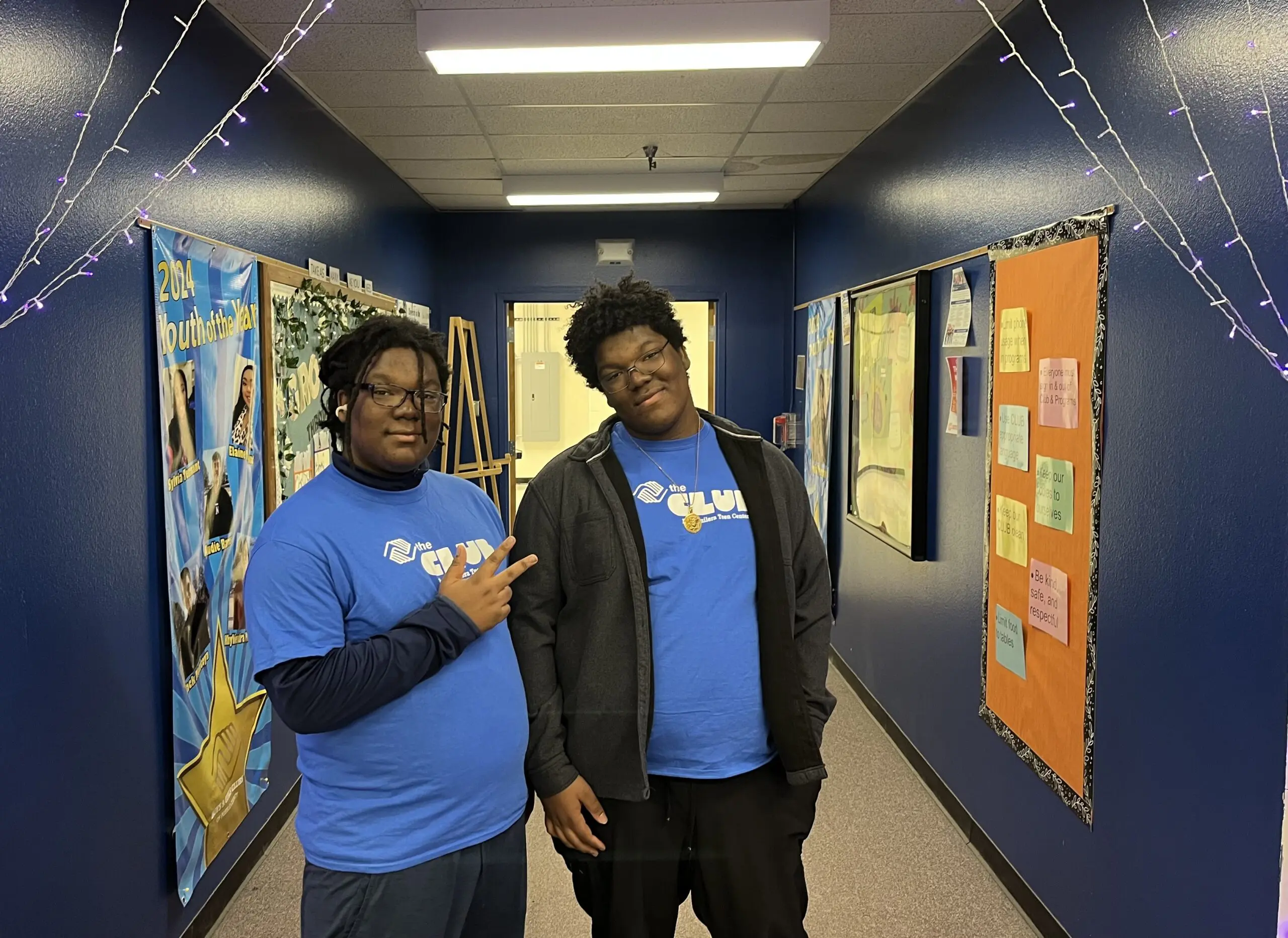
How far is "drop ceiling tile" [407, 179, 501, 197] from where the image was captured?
15.8ft

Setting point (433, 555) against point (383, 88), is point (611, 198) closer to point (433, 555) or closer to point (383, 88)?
point (383, 88)

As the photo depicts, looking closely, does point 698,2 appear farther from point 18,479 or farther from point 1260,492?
point 18,479

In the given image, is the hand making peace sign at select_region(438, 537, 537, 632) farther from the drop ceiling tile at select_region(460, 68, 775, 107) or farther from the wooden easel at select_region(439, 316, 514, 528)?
the wooden easel at select_region(439, 316, 514, 528)

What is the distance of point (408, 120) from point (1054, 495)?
2.74 m

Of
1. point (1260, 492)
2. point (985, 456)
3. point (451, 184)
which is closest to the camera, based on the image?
point (1260, 492)

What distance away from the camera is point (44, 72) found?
167cm

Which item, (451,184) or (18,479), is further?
(451,184)


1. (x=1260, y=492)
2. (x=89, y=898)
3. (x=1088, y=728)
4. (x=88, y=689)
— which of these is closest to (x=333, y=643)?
(x=88, y=689)

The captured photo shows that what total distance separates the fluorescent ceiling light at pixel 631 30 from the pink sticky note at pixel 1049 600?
146 cm

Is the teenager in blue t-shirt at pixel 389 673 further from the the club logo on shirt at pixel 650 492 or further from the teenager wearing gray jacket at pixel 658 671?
the the club logo on shirt at pixel 650 492

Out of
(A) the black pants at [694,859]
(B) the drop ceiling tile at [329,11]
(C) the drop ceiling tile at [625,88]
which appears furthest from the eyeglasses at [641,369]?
(C) the drop ceiling tile at [625,88]

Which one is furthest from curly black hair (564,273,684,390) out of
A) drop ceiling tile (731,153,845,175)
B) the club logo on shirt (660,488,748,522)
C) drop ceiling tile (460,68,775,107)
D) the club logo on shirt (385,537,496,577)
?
drop ceiling tile (731,153,845,175)

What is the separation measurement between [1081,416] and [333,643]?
1699mm

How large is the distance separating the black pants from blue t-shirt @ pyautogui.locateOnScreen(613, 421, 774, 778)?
0.05 meters
